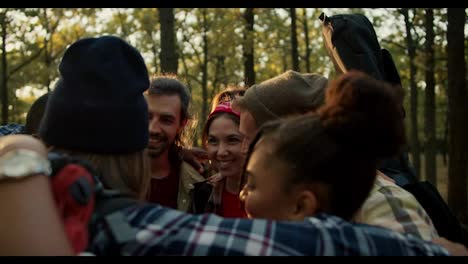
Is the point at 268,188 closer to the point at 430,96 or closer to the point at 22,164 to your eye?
the point at 22,164

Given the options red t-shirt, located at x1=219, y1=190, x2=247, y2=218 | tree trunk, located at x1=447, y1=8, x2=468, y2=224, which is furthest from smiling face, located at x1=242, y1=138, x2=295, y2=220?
tree trunk, located at x1=447, y1=8, x2=468, y2=224

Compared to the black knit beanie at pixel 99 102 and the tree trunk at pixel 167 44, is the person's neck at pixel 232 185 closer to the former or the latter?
the black knit beanie at pixel 99 102

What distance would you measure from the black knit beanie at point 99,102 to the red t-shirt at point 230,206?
179 centimetres

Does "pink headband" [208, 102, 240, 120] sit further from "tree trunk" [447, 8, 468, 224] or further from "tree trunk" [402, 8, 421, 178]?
"tree trunk" [402, 8, 421, 178]

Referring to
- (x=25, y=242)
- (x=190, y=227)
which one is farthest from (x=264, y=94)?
(x=25, y=242)

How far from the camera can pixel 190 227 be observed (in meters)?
1.54

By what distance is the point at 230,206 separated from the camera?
3.79 metres

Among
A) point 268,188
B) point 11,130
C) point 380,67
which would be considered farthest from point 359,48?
point 11,130

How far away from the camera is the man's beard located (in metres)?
4.14

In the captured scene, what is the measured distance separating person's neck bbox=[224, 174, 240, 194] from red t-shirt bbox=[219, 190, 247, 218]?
1.1 inches

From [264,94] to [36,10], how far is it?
1509 centimetres

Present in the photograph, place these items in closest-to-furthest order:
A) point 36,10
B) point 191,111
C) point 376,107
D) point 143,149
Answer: point 376,107 → point 143,149 → point 191,111 → point 36,10

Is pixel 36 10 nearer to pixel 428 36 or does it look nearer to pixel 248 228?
pixel 428 36

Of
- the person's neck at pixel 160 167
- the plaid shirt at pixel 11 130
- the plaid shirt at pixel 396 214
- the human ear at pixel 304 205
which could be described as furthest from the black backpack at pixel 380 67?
the plaid shirt at pixel 11 130
